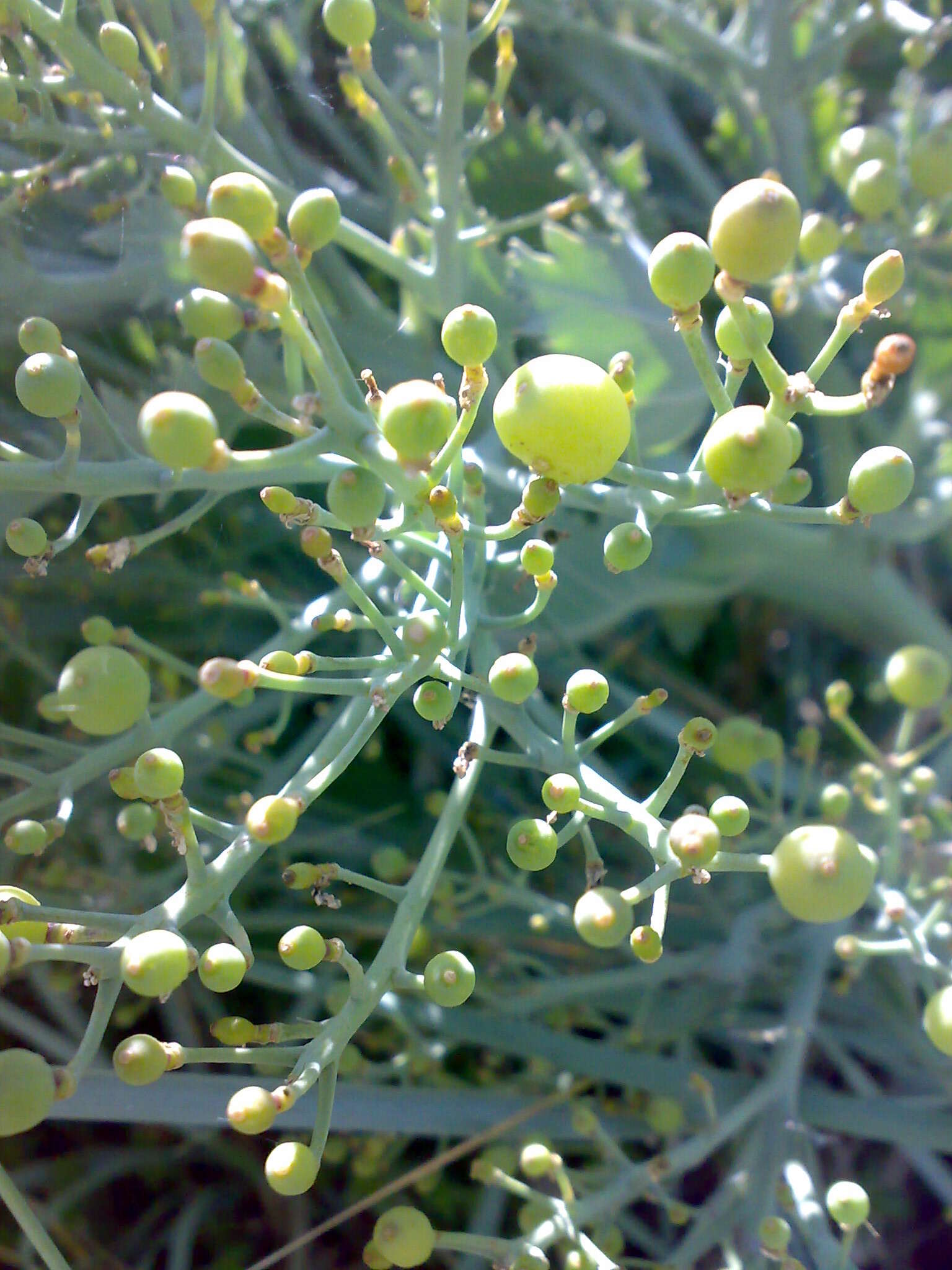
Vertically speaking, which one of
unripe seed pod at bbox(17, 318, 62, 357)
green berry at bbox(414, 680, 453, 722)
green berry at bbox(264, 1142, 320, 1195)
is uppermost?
unripe seed pod at bbox(17, 318, 62, 357)

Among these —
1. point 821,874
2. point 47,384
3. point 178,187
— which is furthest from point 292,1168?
point 178,187

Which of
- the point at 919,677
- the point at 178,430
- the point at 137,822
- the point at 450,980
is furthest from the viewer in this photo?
the point at 919,677

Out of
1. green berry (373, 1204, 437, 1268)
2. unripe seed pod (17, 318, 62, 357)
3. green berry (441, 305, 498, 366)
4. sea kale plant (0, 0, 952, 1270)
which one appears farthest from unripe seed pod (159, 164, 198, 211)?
green berry (373, 1204, 437, 1268)

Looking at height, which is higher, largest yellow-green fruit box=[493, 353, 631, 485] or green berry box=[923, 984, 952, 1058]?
largest yellow-green fruit box=[493, 353, 631, 485]

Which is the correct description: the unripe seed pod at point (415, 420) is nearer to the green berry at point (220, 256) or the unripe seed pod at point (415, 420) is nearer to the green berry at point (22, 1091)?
the green berry at point (220, 256)

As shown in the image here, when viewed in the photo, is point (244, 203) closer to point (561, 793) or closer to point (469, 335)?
point (469, 335)

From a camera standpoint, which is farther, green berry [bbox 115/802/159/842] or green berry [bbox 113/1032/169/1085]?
green berry [bbox 115/802/159/842]

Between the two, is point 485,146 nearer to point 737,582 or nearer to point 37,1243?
point 737,582

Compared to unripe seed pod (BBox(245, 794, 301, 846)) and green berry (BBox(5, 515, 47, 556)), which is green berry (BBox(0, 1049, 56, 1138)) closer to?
unripe seed pod (BBox(245, 794, 301, 846))
